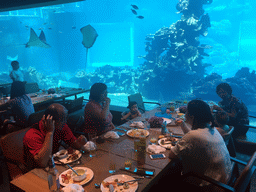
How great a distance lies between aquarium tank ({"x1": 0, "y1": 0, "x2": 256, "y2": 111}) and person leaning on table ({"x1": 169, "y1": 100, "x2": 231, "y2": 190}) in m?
2.87

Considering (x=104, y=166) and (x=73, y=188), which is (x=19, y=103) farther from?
(x=73, y=188)

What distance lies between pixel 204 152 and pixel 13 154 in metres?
2.32

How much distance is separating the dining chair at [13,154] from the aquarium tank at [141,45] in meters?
3.64

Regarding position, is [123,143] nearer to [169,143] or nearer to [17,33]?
[169,143]

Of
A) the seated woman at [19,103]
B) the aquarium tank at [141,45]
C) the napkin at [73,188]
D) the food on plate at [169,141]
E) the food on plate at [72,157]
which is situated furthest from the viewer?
the aquarium tank at [141,45]

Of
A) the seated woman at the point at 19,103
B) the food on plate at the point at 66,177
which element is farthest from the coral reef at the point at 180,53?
the food on plate at the point at 66,177

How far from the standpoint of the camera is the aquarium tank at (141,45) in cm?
1164

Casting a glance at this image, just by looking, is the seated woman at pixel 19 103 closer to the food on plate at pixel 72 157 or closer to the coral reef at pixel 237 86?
the food on plate at pixel 72 157

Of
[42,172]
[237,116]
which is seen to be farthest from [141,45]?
[42,172]

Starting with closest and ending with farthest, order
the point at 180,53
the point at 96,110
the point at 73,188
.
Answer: the point at 73,188
the point at 96,110
the point at 180,53

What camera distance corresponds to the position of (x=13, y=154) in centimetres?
199

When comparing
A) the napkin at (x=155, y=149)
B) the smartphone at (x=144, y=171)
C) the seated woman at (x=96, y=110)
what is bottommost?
the smartphone at (x=144, y=171)

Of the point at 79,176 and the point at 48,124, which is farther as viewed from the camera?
the point at 48,124

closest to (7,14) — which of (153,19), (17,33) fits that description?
(17,33)
